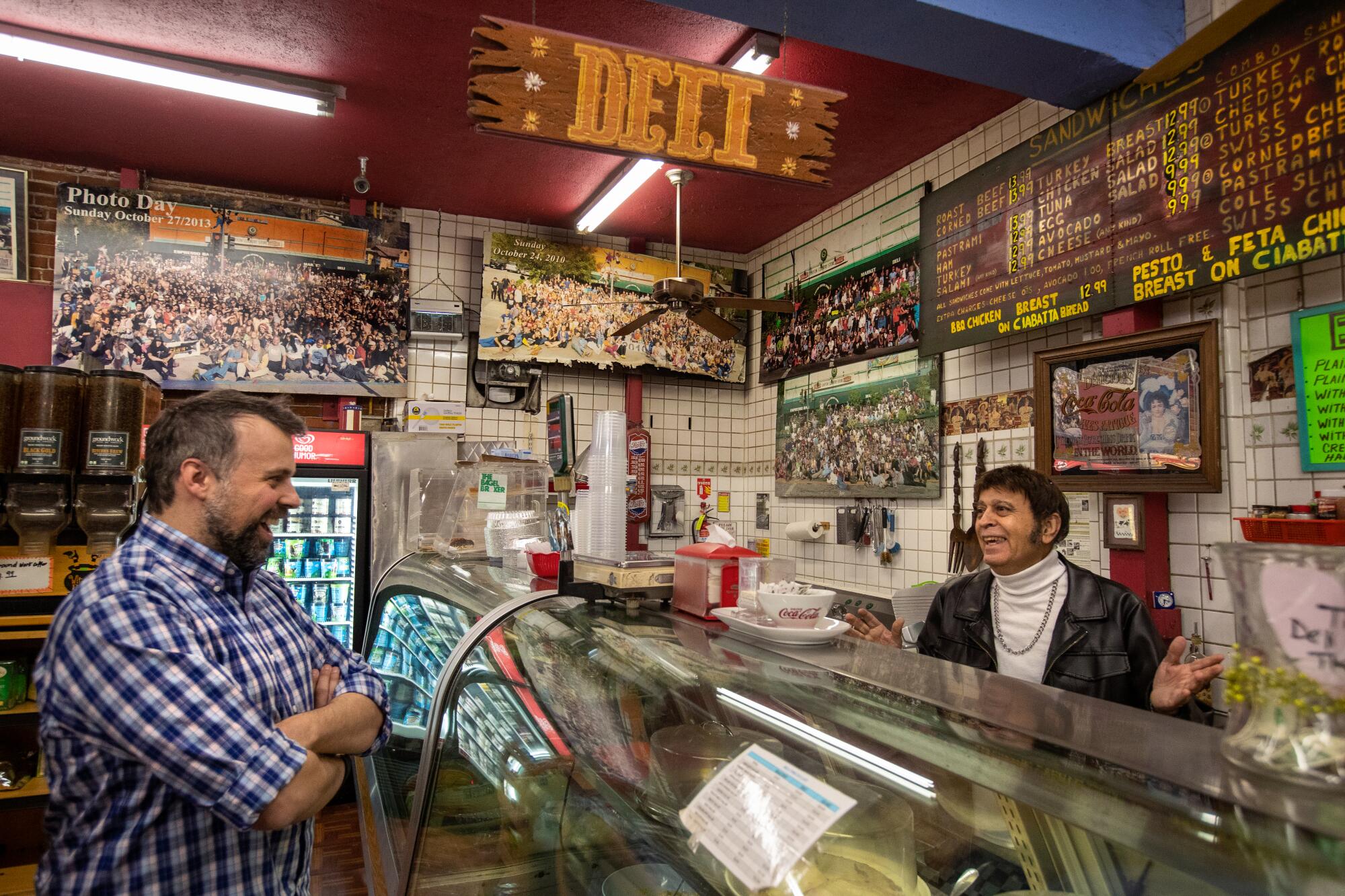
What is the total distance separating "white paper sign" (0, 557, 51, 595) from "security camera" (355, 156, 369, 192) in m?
A: 3.04

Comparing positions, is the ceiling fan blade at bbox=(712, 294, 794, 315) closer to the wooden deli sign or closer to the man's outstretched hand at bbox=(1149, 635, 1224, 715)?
the wooden deli sign

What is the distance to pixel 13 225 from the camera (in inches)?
197

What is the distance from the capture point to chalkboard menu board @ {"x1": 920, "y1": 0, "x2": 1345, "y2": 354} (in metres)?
2.70

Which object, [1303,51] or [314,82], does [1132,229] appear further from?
[314,82]

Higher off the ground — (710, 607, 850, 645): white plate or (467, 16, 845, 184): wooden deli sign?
(467, 16, 845, 184): wooden deli sign

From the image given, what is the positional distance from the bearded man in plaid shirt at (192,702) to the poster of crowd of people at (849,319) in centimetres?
411

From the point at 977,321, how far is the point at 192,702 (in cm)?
398

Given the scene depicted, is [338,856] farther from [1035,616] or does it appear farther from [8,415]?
[1035,616]

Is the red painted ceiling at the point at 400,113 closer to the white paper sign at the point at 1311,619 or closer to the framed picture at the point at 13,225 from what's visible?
the framed picture at the point at 13,225

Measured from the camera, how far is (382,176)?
5418 mm

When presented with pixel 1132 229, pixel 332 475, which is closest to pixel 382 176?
pixel 332 475

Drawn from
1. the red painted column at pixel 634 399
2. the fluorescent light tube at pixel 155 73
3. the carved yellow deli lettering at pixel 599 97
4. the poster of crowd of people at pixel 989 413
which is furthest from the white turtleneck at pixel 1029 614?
the fluorescent light tube at pixel 155 73

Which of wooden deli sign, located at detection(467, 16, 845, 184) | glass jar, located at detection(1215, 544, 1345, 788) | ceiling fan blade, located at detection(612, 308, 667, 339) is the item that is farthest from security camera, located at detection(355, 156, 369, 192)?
glass jar, located at detection(1215, 544, 1345, 788)

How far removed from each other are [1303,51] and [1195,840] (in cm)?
309
